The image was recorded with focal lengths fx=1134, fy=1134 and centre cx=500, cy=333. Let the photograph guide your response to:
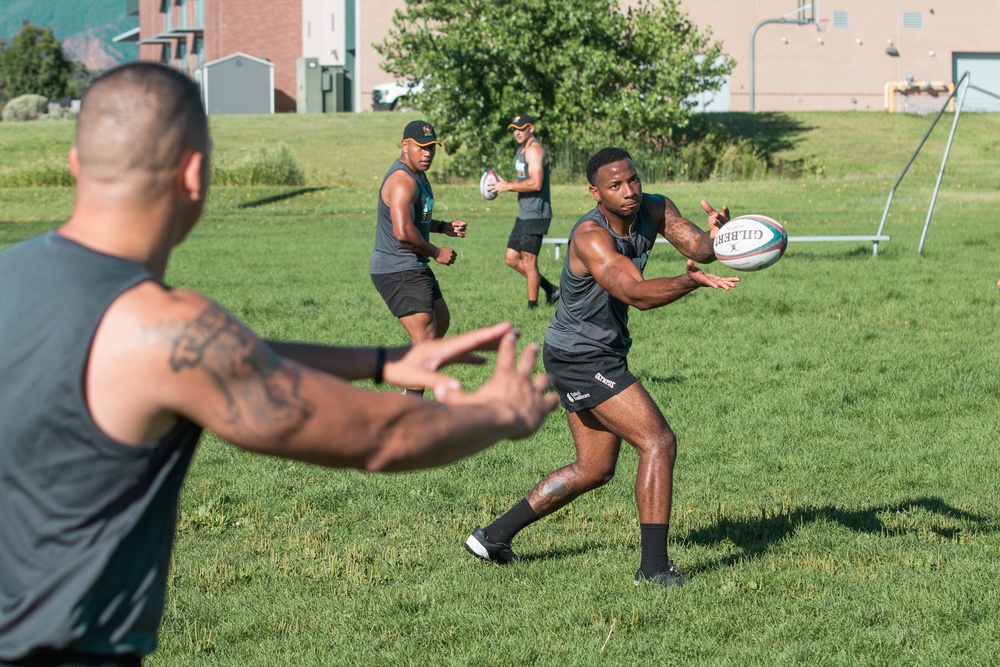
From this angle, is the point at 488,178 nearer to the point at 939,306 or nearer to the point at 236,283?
the point at 236,283

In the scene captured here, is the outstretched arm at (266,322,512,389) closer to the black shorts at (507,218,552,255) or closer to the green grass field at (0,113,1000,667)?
the green grass field at (0,113,1000,667)

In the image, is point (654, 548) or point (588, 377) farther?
point (588, 377)

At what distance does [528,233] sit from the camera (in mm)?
14414

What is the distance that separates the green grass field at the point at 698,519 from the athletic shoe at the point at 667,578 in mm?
93

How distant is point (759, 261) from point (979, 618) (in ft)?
6.60

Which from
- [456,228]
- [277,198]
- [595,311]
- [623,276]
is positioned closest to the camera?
[623,276]

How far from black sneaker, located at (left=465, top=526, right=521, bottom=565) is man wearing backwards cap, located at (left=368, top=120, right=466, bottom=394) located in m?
3.02

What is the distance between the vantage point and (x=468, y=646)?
4.81 metres

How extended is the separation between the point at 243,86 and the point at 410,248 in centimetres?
5664

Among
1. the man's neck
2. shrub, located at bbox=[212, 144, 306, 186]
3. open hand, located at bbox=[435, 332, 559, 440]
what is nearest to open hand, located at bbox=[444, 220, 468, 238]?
the man's neck

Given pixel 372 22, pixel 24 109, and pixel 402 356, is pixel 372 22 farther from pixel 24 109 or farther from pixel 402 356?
pixel 402 356

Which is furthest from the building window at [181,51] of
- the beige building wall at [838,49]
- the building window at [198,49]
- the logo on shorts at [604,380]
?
the logo on shorts at [604,380]

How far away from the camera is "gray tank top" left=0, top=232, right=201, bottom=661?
78.1 inches

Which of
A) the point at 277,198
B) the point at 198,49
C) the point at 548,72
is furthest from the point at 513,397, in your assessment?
the point at 198,49
